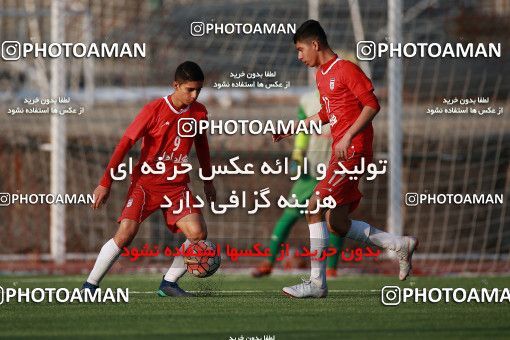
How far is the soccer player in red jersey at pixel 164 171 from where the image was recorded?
8.48 meters

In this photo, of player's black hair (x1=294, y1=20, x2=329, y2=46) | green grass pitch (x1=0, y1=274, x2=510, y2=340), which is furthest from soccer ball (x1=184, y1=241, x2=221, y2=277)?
player's black hair (x1=294, y1=20, x2=329, y2=46)

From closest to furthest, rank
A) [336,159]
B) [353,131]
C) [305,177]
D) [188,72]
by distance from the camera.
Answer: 1. [353,131]
2. [336,159]
3. [188,72]
4. [305,177]

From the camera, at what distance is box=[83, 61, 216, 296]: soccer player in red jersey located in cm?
848

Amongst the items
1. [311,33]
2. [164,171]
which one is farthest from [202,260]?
A: [311,33]

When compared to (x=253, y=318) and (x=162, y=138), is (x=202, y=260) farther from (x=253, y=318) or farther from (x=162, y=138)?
(x=253, y=318)

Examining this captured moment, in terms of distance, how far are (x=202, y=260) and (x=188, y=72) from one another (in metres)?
1.23

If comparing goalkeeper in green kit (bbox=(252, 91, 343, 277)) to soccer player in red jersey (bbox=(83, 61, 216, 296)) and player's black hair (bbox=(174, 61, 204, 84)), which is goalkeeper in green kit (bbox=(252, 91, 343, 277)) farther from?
player's black hair (bbox=(174, 61, 204, 84))

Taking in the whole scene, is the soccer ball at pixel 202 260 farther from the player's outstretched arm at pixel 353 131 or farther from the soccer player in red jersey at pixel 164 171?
the player's outstretched arm at pixel 353 131

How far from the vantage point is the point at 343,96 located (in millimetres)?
8477

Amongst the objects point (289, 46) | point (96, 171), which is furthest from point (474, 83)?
point (96, 171)

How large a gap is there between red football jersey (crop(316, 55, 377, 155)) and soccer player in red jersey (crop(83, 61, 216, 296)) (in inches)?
32.3

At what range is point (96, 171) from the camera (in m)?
14.4

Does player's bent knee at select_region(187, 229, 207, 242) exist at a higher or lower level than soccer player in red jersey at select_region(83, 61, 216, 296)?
lower

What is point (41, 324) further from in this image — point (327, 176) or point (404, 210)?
point (404, 210)
